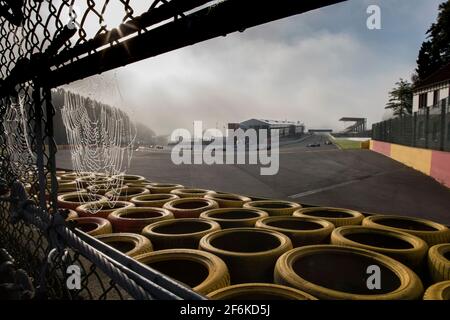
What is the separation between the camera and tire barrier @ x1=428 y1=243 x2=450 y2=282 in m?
3.21

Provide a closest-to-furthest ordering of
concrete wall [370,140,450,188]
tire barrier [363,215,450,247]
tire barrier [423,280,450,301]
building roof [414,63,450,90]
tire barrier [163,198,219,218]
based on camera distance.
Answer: tire barrier [423,280,450,301]
tire barrier [363,215,450,247]
tire barrier [163,198,219,218]
concrete wall [370,140,450,188]
building roof [414,63,450,90]

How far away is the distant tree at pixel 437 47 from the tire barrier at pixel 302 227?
52.0 m

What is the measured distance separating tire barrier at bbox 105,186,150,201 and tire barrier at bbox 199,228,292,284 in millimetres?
3280

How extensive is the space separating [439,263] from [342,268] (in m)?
1.01

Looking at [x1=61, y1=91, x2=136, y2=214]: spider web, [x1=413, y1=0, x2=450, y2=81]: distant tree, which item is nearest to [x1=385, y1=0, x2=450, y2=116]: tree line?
[x1=413, y1=0, x2=450, y2=81]: distant tree

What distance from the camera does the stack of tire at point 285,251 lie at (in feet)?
9.19

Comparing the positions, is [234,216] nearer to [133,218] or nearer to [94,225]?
[133,218]

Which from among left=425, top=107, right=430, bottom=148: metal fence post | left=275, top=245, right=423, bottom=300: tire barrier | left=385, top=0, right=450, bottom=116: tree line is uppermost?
left=385, top=0, right=450, bottom=116: tree line

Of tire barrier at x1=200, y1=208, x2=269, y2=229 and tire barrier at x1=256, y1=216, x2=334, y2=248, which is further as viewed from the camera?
tire barrier at x1=200, y1=208, x2=269, y2=229

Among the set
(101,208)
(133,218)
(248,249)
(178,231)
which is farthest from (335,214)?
(101,208)

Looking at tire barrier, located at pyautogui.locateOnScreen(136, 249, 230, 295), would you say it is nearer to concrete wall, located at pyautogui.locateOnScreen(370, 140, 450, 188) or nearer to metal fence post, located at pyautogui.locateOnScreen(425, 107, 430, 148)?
concrete wall, located at pyautogui.locateOnScreen(370, 140, 450, 188)

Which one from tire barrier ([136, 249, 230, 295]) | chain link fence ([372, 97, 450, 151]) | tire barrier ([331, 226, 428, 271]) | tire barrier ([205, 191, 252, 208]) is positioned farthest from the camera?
chain link fence ([372, 97, 450, 151])

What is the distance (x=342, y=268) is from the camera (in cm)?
369
